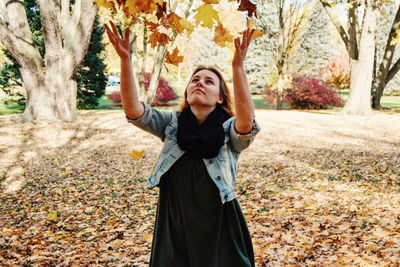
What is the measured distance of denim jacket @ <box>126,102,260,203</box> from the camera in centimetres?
186

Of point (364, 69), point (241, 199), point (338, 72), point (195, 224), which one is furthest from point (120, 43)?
point (338, 72)

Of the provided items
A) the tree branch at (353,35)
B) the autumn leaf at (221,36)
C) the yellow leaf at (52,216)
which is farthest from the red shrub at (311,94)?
the autumn leaf at (221,36)

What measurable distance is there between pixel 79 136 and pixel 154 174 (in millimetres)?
9390

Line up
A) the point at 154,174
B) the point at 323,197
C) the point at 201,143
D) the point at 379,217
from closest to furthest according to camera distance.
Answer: the point at 201,143, the point at 154,174, the point at 379,217, the point at 323,197

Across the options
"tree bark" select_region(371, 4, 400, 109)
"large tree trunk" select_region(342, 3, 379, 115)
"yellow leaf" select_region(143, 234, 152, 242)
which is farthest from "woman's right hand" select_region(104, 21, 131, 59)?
"tree bark" select_region(371, 4, 400, 109)

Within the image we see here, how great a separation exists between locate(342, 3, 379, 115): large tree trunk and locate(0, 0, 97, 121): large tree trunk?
9.92 metres

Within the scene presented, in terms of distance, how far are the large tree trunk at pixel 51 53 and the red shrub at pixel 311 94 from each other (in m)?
13.9

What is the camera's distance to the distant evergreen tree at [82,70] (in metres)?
18.0

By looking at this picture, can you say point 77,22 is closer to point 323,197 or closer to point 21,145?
point 21,145

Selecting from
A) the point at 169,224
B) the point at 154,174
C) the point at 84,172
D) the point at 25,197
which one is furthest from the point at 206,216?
the point at 84,172

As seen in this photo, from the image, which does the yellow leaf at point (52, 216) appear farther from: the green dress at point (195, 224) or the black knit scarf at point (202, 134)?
the black knit scarf at point (202, 134)

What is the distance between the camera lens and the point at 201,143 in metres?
1.85

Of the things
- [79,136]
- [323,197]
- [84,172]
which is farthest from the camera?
[79,136]

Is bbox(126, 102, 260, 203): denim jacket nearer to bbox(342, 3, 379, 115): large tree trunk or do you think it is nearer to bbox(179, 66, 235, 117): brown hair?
bbox(179, 66, 235, 117): brown hair
